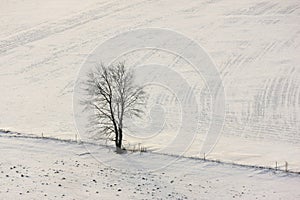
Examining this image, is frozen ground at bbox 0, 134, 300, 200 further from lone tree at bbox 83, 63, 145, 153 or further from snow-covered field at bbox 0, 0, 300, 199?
lone tree at bbox 83, 63, 145, 153

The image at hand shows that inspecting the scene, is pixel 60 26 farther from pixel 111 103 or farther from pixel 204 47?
pixel 111 103

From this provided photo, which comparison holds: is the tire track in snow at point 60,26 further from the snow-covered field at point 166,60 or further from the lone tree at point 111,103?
the lone tree at point 111,103

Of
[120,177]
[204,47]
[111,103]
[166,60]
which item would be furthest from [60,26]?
[120,177]

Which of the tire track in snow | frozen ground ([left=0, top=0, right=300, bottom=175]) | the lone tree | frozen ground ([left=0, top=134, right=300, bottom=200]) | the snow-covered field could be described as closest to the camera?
frozen ground ([left=0, top=134, right=300, bottom=200])

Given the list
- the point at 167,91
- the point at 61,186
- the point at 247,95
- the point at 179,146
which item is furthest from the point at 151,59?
the point at 61,186

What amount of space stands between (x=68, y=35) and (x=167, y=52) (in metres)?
15.2

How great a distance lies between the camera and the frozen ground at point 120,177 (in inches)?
814

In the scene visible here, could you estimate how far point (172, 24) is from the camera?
62938 mm

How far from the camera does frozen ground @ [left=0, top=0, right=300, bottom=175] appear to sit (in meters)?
36.8

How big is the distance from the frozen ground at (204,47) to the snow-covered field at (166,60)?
0.10 meters

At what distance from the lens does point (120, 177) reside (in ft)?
75.1

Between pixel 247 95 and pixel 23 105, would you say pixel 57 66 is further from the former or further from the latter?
pixel 247 95

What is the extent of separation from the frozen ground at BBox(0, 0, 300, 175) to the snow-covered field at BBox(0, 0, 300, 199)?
10 cm

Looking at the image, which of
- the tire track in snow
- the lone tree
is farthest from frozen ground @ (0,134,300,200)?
the tire track in snow
